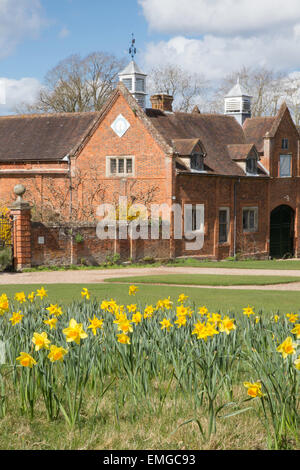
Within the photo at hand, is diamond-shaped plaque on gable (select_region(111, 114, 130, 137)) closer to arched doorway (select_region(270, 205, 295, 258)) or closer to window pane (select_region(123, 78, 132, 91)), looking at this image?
window pane (select_region(123, 78, 132, 91))

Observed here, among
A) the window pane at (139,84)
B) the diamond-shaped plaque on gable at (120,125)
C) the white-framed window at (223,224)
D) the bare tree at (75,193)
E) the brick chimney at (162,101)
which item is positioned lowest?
the white-framed window at (223,224)

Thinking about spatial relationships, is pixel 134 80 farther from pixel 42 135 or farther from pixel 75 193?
pixel 75 193

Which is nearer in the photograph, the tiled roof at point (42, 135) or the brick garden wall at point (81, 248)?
the brick garden wall at point (81, 248)

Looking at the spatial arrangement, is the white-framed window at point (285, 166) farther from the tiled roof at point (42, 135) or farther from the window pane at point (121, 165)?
the tiled roof at point (42, 135)

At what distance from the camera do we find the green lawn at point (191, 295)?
1338cm

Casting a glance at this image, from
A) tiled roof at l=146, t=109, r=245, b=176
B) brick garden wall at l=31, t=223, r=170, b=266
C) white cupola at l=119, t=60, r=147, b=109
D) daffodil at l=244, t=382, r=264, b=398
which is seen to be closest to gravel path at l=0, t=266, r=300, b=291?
brick garden wall at l=31, t=223, r=170, b=266

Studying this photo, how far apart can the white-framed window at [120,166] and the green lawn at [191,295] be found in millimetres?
13012

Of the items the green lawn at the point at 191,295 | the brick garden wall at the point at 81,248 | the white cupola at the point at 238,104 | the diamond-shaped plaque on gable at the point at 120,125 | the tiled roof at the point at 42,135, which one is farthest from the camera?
the white cupola at the point at 238,104

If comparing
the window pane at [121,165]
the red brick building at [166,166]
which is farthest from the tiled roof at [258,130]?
the window pane at [121,165]

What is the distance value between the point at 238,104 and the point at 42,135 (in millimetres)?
11919

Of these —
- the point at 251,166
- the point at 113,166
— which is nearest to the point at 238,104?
the point at 251,166
